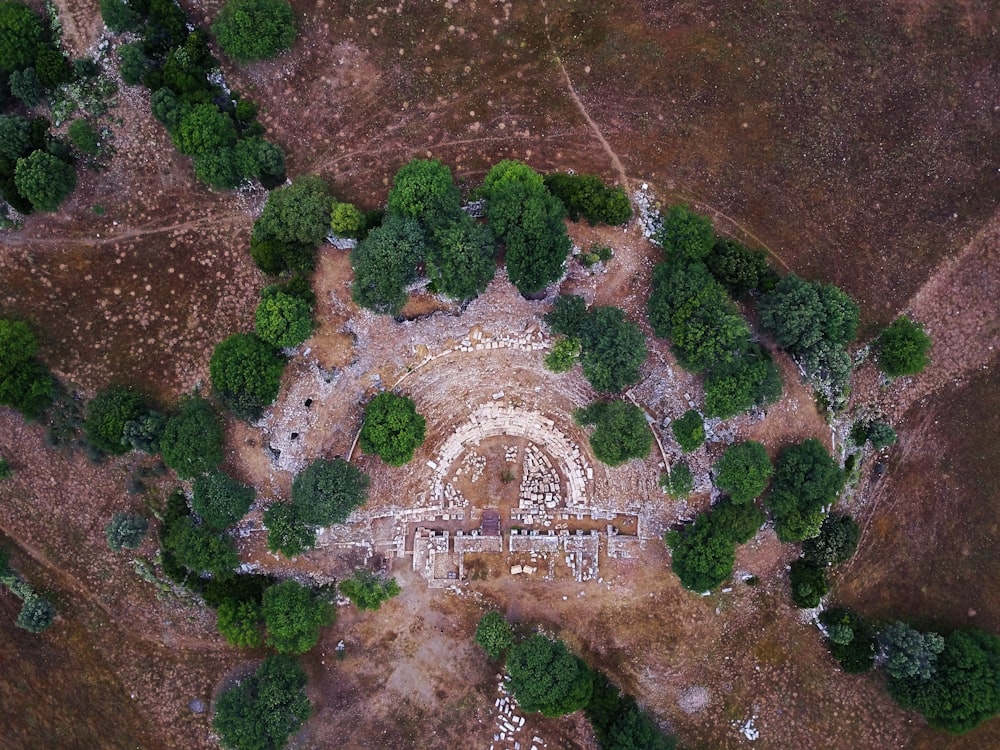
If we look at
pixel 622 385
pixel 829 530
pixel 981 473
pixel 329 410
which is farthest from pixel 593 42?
pixel 981 473

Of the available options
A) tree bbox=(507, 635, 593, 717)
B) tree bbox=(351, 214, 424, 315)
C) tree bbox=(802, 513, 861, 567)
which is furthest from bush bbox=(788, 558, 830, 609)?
tree bbox=(351, 214, 424, 315)

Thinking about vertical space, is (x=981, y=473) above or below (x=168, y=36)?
below

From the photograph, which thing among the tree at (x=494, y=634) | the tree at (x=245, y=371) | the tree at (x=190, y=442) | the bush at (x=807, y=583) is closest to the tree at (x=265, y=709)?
the tree at (x=494, y=634)

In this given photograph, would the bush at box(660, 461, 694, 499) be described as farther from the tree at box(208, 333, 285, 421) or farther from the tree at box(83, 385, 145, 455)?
the tree at box(83, 385, 145, 455)

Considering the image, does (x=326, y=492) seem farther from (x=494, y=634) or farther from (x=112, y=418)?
(x=494, y=634)

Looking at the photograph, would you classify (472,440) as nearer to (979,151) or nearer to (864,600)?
(864,600)

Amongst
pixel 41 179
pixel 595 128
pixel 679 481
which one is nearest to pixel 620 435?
pixel 679 481

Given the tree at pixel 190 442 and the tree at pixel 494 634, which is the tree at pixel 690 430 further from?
the tree at pixel 190 442
